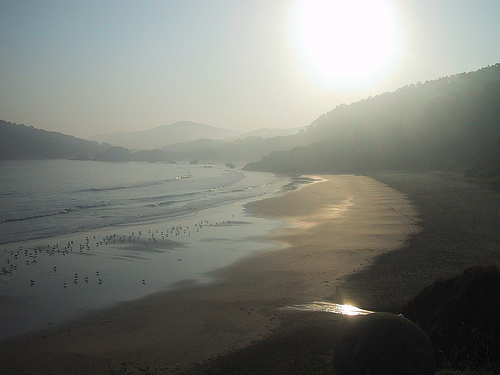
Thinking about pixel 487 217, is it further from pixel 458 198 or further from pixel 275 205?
pixel 275 205

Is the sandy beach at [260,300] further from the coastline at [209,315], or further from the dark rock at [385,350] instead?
the dark rock at [385,350]

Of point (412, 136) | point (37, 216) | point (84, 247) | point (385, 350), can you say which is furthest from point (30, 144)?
point (385, 350)

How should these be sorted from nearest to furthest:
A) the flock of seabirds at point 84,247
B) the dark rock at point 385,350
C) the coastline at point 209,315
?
the dark rock at point 385,350 → the coastline at point 209,315 → the flock of seabirds at point 84,247

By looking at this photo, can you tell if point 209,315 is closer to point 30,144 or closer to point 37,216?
point 37,216

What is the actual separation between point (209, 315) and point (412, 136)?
9209 cm

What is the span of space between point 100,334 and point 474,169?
5419 centimetres

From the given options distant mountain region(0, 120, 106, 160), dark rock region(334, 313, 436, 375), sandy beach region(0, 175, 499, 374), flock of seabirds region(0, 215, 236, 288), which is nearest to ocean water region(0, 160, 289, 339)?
flock of seabirds region(0, 215, 236, 288)

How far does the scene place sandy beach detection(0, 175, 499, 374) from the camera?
8.26 metres

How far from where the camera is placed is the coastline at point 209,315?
8180 millimetres

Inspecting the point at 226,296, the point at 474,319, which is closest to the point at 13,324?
the point at 226,296

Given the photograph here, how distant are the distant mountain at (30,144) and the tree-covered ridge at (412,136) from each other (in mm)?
110667

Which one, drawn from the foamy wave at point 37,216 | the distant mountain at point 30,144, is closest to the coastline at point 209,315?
the foamy wave at point 37,216

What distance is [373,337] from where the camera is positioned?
15.2ft

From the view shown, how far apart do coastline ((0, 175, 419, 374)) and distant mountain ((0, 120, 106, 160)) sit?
172077 mm
